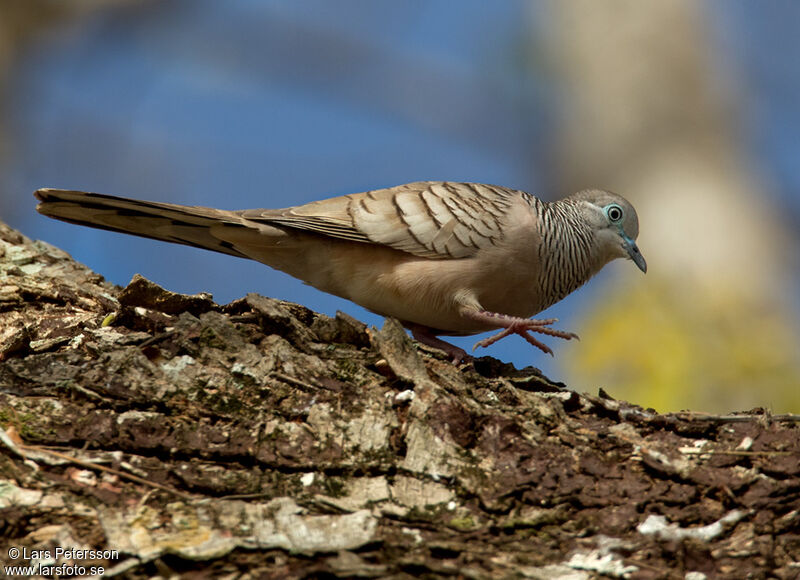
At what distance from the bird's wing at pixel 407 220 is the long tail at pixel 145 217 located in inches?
6.5

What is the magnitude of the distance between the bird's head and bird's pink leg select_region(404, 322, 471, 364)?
122 centimetres

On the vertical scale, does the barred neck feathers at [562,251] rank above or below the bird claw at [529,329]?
above

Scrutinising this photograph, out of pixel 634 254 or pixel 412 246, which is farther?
pixel 634 254

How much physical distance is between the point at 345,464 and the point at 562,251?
7.84ft

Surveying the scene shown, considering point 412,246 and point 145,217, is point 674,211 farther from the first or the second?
point 145,217

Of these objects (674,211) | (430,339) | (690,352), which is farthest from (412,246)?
(674,211)

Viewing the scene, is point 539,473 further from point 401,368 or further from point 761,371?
point 761,371

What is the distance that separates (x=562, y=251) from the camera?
14.6 feet

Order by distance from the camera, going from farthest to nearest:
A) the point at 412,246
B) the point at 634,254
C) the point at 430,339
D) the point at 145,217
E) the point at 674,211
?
the point at 674,211 < the point at 634,254 < the point at 430,339 < the point at 412,246 < the point at 145,217

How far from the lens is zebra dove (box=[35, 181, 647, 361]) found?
4.04m

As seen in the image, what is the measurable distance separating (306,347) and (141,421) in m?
0.63

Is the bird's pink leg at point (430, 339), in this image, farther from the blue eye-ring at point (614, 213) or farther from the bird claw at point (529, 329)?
the blue eye-ring at point (614, 213)

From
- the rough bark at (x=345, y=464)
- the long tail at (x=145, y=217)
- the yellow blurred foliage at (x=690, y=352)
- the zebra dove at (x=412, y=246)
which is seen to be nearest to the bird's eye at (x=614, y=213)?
the zebra dove at (x=412, y=246)

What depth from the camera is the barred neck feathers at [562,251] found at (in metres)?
4.36
